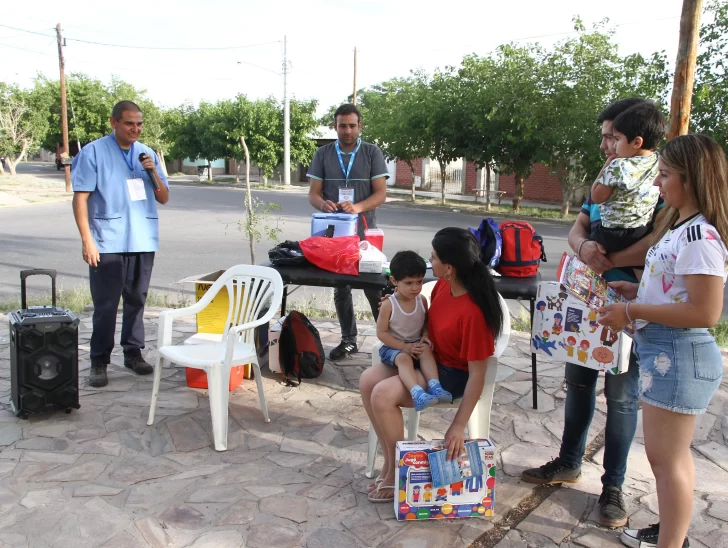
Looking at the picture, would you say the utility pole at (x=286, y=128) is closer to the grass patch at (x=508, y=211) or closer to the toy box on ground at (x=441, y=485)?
the grass patch at (x=508, y=211)

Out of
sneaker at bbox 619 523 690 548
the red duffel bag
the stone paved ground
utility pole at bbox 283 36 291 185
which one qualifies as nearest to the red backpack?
the stone paved ground

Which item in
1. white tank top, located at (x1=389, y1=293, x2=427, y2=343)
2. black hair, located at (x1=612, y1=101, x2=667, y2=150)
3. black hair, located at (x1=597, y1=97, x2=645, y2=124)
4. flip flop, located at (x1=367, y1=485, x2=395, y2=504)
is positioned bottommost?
flip flop, located at (x1=367, y1=485, x2=395, y2=504)

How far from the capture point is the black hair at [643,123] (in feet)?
9.43

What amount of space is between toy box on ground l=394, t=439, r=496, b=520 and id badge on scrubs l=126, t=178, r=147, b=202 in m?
2.90

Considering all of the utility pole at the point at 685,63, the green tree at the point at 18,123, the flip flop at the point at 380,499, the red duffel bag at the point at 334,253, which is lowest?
the flip flop at the point at 380,499

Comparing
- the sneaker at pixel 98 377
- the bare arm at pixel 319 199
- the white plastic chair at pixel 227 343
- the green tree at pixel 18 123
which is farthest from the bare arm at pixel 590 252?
the green tree at pixel 18 123

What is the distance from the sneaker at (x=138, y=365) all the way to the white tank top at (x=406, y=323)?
7.95ft

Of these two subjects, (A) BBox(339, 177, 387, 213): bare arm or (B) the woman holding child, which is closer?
(B) the woman holding child

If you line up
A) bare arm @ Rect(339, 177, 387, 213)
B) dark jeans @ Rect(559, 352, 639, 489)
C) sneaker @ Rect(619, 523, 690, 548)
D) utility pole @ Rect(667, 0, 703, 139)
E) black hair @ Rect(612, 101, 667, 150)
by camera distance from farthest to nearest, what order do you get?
utility pole @ Rect(667, 0, 703, 139), bare arm @ Rect(339, 177, 387, 213), dark jeans @ Rect(559, 352, 639, 489), black hair @ Rect(612, 101, 667, 150), sneaker @ Rect(619, 523, 690, 548)

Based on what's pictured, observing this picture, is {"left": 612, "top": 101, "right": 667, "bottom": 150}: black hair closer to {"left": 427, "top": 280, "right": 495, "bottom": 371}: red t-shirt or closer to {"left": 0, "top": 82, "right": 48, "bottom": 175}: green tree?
{"left": 427, "top": 280, "right": 495, "bottom": 371}: red t-shirt

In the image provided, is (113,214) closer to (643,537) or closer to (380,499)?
(380,499)

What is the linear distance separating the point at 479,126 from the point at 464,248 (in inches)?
705

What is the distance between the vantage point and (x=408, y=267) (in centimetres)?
325

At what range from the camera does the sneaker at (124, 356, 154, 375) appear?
492 cm
